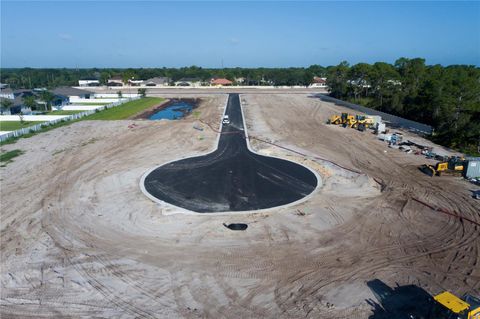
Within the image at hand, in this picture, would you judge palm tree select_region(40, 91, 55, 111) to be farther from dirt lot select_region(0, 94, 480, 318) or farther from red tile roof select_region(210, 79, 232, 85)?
red tile roof select_region(210, 79, 232, 85)

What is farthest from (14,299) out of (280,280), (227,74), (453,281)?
(227,74)

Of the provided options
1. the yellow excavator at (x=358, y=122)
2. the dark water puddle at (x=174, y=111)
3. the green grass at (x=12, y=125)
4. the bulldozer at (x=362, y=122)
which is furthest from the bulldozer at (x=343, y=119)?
the green grass at (x=12, y=125)

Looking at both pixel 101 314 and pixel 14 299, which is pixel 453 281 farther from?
pixel 14 299

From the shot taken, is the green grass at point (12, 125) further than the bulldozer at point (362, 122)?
Yes

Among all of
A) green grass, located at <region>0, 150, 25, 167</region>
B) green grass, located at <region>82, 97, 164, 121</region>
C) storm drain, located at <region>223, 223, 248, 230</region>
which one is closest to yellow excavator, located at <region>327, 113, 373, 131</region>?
storm drain, located at <region>223, 223, 248, 230</region>

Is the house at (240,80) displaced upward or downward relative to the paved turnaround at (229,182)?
upward

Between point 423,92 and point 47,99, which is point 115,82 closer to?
point 47,99

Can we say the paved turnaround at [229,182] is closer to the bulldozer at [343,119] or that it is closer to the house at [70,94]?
the bulldozer at [343,119]
